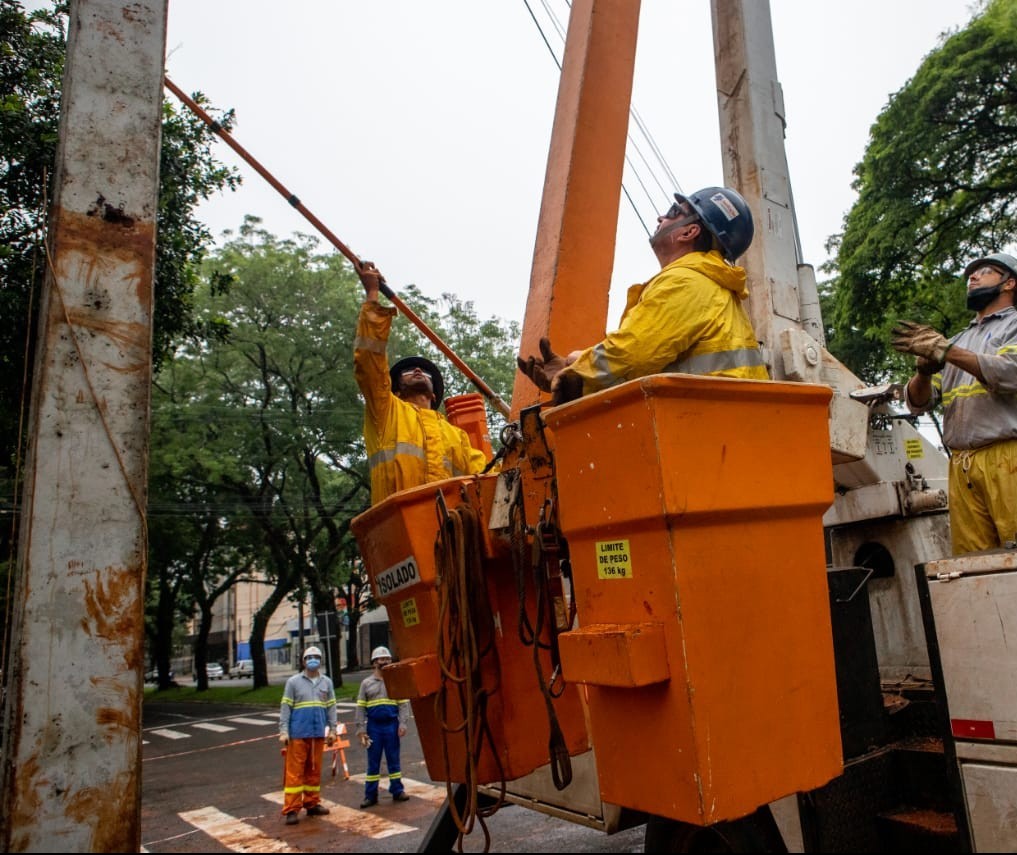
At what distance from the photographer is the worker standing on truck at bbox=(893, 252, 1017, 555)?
3.05 metres

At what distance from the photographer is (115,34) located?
2494 mm

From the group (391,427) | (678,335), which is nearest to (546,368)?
(678,335)

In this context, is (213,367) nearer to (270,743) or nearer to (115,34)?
(270,743)

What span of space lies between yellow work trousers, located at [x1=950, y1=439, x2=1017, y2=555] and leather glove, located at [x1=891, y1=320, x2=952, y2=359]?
1.41 ft

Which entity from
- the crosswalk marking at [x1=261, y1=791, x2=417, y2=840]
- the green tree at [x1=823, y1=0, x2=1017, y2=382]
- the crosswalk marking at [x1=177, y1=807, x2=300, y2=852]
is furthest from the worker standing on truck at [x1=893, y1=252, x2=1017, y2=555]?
the green tree at [x1=823, y1=0, x2=1017, y2=382]

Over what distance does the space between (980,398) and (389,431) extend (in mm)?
2571

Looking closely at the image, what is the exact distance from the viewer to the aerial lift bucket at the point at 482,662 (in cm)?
282

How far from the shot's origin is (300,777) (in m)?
8.15

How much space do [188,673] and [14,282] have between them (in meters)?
66.7

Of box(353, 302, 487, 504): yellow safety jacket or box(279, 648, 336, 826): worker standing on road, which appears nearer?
box(353, 302, 487, 504): yellow safety jacket

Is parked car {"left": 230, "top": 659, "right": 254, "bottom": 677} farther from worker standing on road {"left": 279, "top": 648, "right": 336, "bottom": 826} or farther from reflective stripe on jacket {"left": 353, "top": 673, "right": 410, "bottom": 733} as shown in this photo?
reflective stripe on jacket {"left": 353, "top": 673, "right": 410, "bottom": 733}

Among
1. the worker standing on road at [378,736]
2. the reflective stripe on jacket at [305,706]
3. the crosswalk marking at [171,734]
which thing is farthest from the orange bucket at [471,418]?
the crosswalk marking at [171,734]

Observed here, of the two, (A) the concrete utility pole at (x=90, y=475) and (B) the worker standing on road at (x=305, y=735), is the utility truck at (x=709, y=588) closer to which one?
(A) the concrete utility pole at (x=90, y=475)

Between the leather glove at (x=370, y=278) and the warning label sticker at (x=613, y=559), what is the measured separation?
1.93 m
